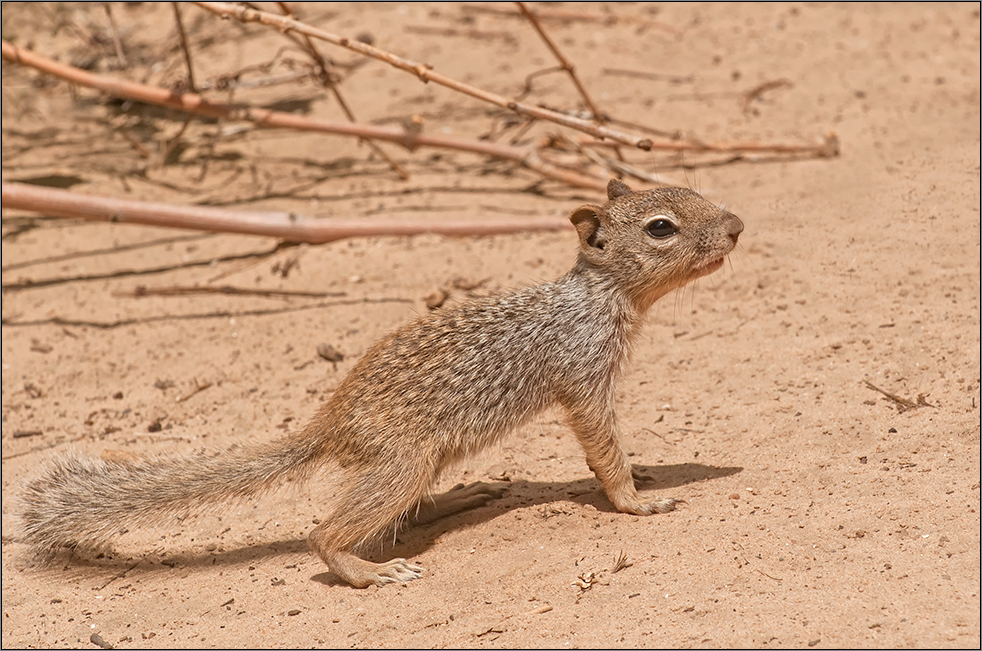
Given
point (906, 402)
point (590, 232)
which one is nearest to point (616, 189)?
point (590, 232)

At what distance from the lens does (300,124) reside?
7.48m

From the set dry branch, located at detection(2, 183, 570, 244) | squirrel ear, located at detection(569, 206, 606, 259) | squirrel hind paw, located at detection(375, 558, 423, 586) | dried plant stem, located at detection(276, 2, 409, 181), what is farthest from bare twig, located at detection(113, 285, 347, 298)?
squirrel hind paw, located at detection(375, 558, 423, 586)

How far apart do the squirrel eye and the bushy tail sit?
1.77 m

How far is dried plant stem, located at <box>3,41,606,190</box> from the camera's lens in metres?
7.20

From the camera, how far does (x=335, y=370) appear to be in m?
5.70

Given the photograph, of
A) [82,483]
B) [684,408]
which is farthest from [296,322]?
[684,408]

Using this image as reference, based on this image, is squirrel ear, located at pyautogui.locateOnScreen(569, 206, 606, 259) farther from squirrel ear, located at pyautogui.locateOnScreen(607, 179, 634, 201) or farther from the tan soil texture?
the tan soil texture

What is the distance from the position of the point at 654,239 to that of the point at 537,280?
190 cm

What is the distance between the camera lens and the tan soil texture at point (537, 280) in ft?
12.1

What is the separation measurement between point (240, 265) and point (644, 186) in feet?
10.1

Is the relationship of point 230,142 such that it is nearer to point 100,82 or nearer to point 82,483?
point 100,82

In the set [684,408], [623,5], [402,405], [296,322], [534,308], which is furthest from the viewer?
[623,5]

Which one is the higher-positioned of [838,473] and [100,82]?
[100,82]

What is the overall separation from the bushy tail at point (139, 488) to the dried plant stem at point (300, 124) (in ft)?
11.9
